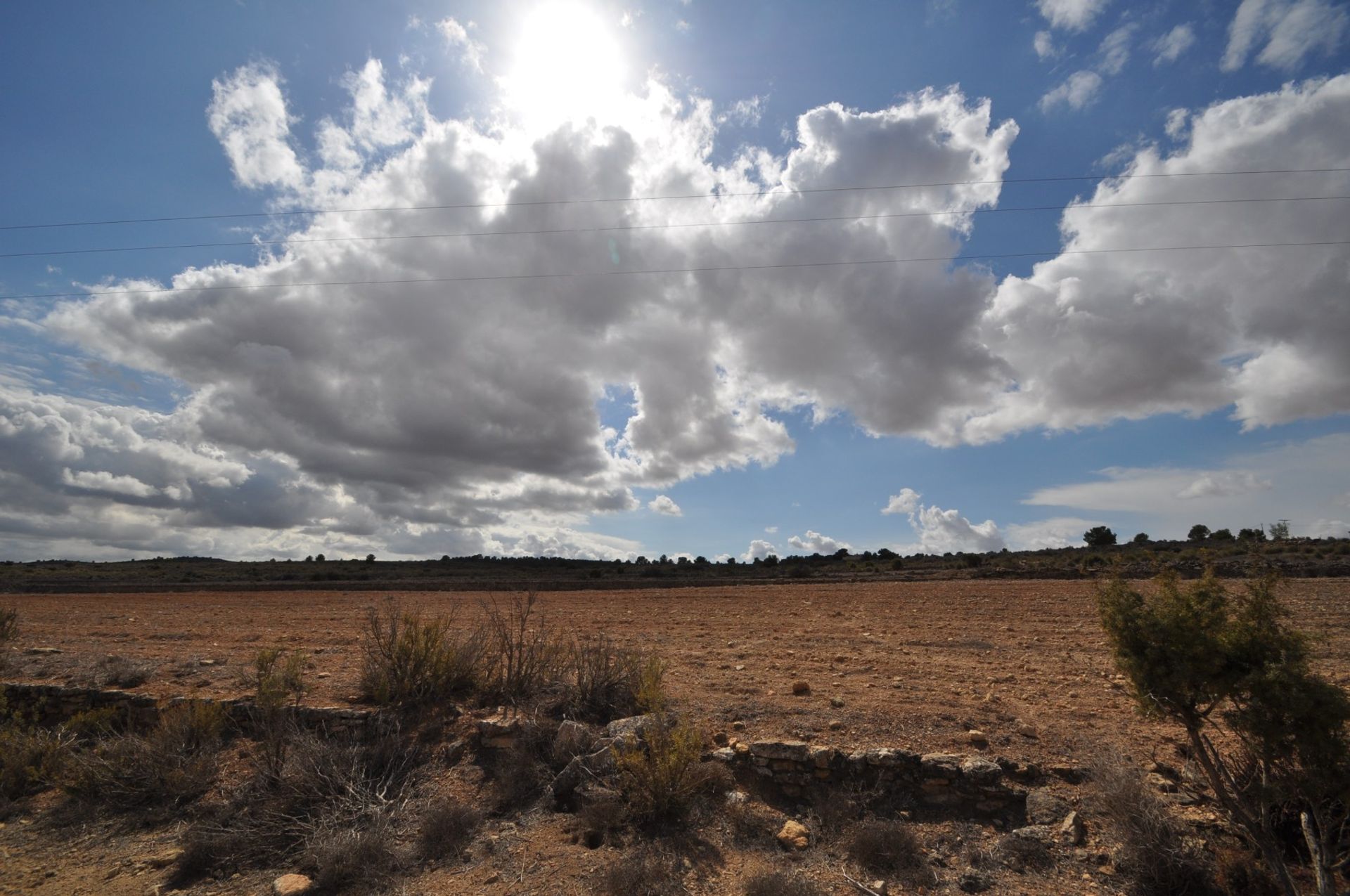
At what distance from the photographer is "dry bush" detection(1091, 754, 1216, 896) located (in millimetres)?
6039

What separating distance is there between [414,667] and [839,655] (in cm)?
771

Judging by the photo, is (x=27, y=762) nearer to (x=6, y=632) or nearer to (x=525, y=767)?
(x=6, y=632)

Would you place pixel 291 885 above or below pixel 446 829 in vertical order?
below

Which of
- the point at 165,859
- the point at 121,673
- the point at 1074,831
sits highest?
the point at 121,673

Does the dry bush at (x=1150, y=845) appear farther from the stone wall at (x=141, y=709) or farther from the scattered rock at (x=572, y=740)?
the stone wall at (x=141, y=709)

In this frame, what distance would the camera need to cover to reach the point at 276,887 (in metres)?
7.10

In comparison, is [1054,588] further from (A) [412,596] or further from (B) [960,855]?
(A) [412,596]

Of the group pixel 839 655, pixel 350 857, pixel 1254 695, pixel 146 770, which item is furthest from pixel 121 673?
pixel 1254 695

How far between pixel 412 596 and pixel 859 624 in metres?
27.0

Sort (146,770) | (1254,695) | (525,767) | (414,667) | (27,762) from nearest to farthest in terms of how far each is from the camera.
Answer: (1254,695) < (525,767) < (146,770) < (27,762) < (414,667)

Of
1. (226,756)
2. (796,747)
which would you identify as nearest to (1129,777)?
(796,747)

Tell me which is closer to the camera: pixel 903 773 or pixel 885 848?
pixel 885 848

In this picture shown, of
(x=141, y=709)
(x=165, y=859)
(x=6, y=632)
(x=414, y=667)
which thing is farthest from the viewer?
(x=6, y=632)

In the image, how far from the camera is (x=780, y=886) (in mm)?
6156
